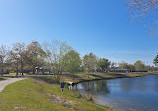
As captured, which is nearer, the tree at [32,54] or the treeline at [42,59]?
the treeline at [42,59]

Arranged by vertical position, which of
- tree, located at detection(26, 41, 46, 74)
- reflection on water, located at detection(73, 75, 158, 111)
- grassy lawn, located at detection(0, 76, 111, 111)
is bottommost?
reflection on water, located at detection(73, 75, 158, 111)

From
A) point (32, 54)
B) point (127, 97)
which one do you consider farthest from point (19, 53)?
point (127, 97)

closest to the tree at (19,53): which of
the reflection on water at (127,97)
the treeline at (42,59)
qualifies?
the treeline at (42,59)

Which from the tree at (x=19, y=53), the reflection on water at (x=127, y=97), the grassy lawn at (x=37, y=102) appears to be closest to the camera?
the grassy lawn at (x=37, y=102)

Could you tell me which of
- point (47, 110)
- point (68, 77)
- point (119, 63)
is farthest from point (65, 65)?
point (119, 63)

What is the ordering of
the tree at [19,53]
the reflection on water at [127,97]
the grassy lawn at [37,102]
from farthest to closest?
the tree at [19,53] < the reflection on water at [127,97] < the grassy lawn at [37,102]

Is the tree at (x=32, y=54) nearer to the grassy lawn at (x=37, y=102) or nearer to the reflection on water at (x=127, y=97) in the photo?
the reflection on water at (x=127, y=97)

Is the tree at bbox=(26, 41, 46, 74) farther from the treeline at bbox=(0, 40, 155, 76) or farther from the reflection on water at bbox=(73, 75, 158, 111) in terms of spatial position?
the reflection on water at bbox=(73, 75, 158, 111)

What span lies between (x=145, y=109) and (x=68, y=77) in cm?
3397

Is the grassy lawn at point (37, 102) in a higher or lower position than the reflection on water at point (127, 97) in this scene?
higher

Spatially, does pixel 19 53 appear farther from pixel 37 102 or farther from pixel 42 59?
pixel 37 102

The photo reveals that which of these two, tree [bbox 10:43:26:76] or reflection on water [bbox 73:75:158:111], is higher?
tree [bbox 10:43:26:76]

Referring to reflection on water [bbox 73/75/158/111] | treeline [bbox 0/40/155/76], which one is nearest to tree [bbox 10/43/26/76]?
treeline [bbox 0/40/155/76]

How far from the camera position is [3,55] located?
37000 millimetres
